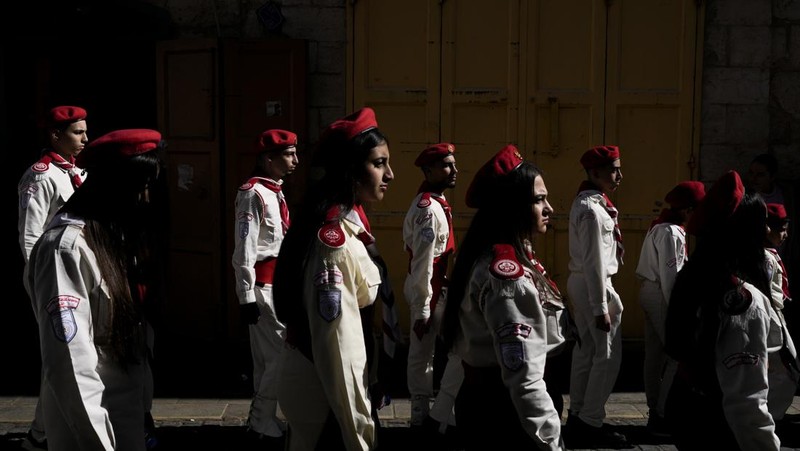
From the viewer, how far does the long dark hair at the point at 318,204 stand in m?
3.11

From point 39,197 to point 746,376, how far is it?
14.4 ft

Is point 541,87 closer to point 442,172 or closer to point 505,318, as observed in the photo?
point 442,172

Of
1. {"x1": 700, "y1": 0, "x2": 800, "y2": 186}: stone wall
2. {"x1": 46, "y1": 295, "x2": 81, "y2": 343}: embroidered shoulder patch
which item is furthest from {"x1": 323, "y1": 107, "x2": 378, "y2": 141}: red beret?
{"x1": 700, "y1": 0, "x2": 800, "y2": 186}: stone wall

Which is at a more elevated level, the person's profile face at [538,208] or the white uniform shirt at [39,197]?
the person's profile face at [538,208]

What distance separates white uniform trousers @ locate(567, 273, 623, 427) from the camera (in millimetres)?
5812

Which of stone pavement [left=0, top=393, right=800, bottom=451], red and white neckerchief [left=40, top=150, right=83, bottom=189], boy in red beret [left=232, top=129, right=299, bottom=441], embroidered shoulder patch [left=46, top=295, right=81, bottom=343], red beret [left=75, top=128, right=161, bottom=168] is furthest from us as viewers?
red and white neckerchief [left=40, top=150, right=83, bottom=189]

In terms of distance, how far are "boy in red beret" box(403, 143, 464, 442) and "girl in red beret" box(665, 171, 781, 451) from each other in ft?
8.30

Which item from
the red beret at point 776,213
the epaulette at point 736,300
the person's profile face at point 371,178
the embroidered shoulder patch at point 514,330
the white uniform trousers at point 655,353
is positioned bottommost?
the white uniform trousers at point 655,353

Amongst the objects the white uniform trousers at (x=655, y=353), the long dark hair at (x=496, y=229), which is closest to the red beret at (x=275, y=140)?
the white uniform trousers at (x=655, y=353)

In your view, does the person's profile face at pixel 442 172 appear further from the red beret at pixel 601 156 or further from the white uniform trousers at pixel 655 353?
the white uniform trousers at pixel 655 353

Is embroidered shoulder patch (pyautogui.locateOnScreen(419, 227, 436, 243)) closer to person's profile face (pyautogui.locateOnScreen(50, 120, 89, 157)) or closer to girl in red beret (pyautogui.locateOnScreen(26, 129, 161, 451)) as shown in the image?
person's profile face (pyautogui.locateOnScreen(50, 120, 89, 157))

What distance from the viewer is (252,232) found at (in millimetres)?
5633

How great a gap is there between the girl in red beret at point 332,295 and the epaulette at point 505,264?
1.46 feet

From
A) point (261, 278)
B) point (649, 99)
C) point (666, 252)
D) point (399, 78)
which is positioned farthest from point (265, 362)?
point (649, 99)
